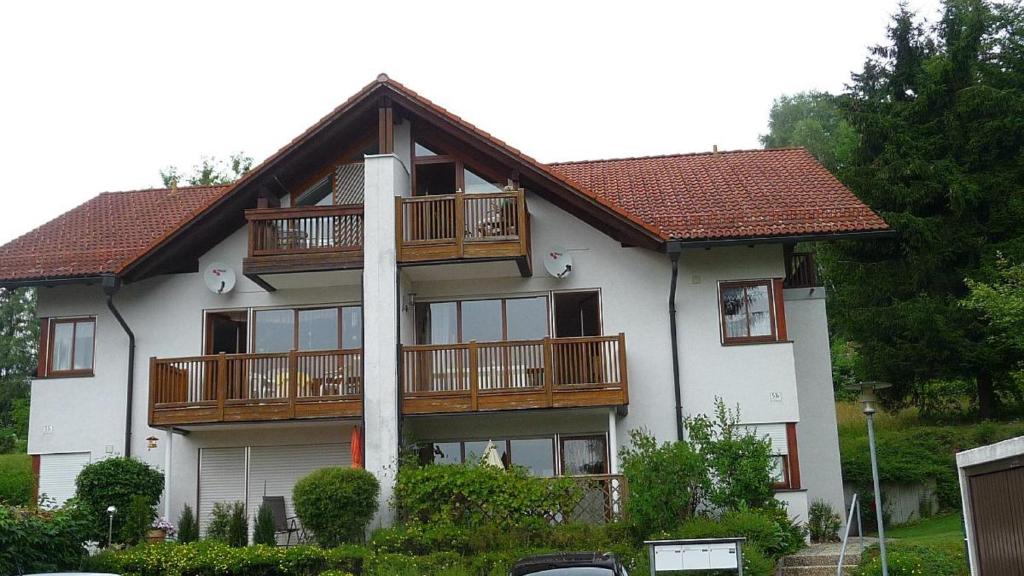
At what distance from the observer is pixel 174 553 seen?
58.3ft

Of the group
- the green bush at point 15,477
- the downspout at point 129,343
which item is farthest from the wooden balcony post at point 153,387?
the green bush at point 15,477

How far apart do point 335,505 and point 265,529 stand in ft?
5.93

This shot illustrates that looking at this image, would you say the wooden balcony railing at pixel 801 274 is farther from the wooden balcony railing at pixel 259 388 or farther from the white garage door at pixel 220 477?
the white garage door at pixel 220 477

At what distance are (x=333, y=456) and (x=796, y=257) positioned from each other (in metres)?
10.5

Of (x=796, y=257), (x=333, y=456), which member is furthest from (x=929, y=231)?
(x=333, y=456)

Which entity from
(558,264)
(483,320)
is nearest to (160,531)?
(483,320)

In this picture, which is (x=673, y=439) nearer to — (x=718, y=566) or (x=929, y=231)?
(x=718, y=566)

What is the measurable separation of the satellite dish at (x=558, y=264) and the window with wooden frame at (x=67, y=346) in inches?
375

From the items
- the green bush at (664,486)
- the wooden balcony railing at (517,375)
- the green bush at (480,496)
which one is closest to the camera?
the green bush at (664,486)

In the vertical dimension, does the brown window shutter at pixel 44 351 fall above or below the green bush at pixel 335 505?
above

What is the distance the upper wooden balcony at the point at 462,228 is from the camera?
20.6 meters

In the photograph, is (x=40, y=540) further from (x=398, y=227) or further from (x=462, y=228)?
(x=462, y=228)

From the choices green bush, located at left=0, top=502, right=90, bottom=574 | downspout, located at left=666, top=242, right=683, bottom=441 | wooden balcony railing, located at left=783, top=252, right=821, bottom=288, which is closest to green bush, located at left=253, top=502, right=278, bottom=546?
green bush, located at left=0, top=502, right=90, bottom=574

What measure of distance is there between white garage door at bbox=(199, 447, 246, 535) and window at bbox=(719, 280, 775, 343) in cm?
999
